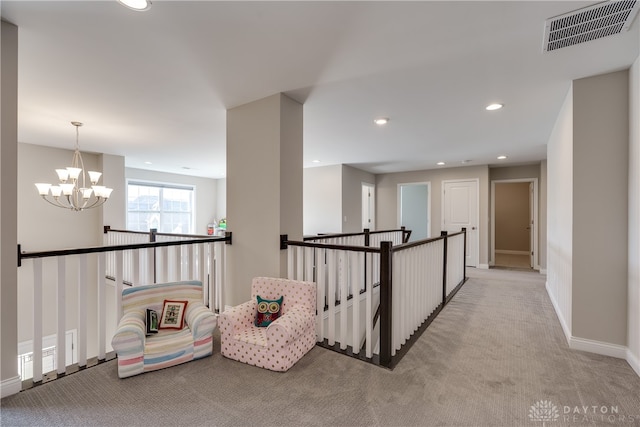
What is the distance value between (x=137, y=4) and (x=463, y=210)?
6.99m

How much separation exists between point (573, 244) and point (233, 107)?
3.62 metres

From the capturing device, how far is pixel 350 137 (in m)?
4.38

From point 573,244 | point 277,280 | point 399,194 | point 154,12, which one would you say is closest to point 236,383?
point 277,280

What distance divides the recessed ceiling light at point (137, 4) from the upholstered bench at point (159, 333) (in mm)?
2014

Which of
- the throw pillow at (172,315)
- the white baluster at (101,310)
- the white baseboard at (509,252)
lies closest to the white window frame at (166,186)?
the white baluster at (101,310)

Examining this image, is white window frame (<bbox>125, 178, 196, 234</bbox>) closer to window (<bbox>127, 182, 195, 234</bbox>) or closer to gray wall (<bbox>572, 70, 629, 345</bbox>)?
window (<bbox>127, 182, 195, 234</bbox>)

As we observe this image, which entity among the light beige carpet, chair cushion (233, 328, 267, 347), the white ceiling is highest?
the white ceiling

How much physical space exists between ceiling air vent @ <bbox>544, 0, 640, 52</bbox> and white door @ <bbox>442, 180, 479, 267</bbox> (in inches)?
203

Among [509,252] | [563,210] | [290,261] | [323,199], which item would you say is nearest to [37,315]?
[290,261]

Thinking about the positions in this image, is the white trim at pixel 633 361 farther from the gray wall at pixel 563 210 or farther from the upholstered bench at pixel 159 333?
the upholstered bench at pixel 159 333

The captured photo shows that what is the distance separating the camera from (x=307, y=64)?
2.29 meters

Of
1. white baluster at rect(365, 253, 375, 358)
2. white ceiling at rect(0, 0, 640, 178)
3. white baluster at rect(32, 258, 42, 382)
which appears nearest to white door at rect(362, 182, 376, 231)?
white ceiling at rect(0, 0, 640, 178)

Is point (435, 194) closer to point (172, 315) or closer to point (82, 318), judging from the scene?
point (172, 315)

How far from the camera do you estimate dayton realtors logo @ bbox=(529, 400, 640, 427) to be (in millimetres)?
1662
